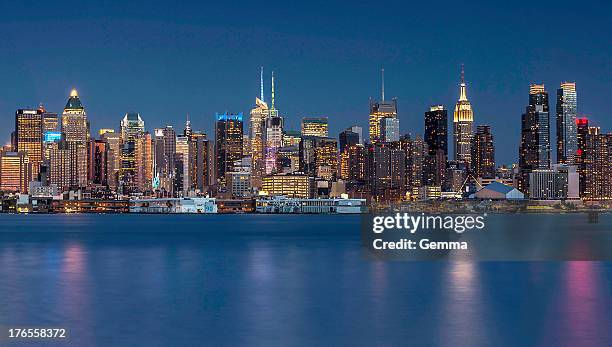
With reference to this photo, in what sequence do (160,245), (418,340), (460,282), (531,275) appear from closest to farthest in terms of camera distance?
(418,340) < (460,282) < (531,275) < (160,245)

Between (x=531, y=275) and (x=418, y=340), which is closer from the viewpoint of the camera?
(x=418, y=340)

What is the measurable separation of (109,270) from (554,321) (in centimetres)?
3175

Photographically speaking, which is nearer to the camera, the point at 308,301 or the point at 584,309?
the point at 584,309

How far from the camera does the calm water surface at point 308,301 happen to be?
30.1 meters

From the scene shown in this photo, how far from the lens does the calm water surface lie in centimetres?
3014

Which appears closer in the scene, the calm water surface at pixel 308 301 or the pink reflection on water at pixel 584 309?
the pink reflection on water at pixel 584 309

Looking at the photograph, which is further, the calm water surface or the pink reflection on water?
the calm water surface

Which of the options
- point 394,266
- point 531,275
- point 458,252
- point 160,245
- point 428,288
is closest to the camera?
point 428,288

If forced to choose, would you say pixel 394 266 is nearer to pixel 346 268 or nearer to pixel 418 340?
pixel 346 268

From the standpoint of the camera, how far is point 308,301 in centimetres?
3975

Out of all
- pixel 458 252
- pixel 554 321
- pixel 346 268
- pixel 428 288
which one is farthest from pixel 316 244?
pixel 554 321

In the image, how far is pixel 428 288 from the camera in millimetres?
44812

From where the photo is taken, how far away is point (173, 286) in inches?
1844

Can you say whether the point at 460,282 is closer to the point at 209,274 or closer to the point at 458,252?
the point at 209,274
